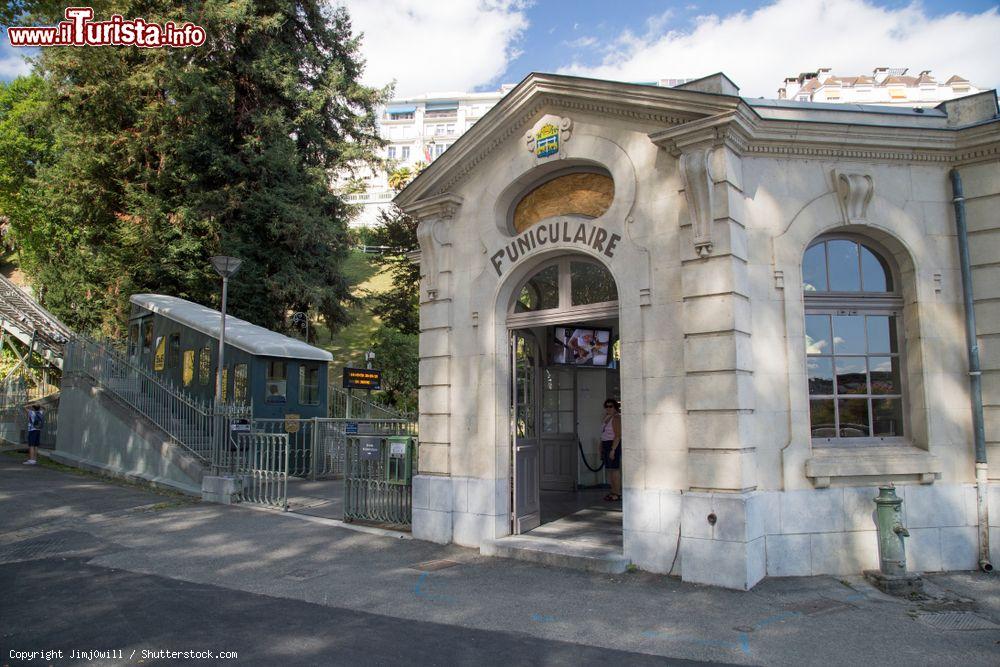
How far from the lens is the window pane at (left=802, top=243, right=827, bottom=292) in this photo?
8141mm

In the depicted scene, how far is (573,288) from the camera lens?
895 centimetres

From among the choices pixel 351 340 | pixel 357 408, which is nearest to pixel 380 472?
pixel 357 408

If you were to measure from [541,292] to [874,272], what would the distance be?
416cm

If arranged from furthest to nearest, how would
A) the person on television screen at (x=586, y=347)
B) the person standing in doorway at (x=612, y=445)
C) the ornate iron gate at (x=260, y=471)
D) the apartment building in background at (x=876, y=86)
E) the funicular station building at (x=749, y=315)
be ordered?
the apartment building in background at (x=876, y=86) → the ornate iron gate at (x=260, y=471) → the person on television screen at (x=586, y=347) → the person standing in doorway at (x=612, y=445) → the funicular station building at (x=749, y=315)

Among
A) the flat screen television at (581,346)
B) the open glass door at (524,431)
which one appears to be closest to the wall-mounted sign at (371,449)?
the open glass door at (524,431)

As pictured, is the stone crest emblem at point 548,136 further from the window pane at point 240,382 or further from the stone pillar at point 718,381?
the window pane at point 240,382

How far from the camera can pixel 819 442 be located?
7.84 m

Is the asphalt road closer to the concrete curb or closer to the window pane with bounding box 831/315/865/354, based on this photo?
the concrete curb

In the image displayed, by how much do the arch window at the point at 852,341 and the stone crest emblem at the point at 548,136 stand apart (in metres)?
3.35

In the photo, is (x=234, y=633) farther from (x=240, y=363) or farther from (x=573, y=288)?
(x=240, y=363)

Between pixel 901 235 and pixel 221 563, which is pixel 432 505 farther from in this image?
pixel 901 235

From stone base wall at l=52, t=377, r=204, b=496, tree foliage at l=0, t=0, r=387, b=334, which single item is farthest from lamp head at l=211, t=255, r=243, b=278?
tree foliage at l=0, t=0, r=387, b=334

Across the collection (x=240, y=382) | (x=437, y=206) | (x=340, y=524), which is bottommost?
(x=340, y=524)

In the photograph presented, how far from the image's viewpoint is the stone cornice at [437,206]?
982 centimetres
